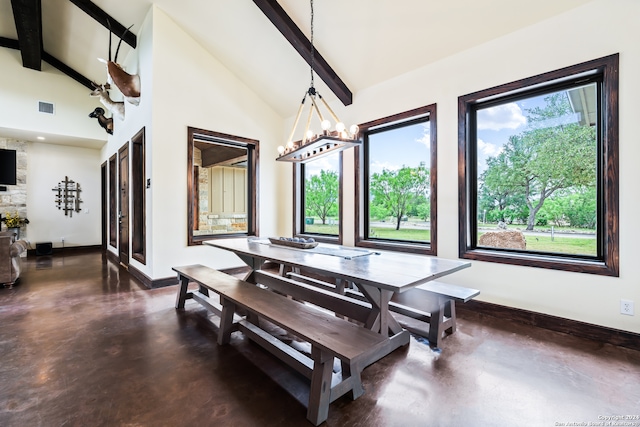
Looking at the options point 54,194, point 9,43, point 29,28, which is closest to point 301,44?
point 29,28

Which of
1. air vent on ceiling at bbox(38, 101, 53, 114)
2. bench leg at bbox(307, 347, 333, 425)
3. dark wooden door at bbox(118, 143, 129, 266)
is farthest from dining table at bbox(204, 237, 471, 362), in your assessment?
air vent on ceiling at bbox(38, 101, 53, 114)

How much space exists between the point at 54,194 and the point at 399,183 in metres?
8.46

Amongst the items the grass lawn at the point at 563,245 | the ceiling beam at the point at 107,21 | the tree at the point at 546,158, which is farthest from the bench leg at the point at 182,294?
the ceiling beam at the point at 107,21

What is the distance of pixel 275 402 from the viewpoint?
1.75 metres

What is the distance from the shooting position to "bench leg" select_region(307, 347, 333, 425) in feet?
5.19

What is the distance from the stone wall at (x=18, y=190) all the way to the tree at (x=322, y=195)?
Answer: 6921 millimetres

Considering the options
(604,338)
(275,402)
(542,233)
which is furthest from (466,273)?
(275,402)

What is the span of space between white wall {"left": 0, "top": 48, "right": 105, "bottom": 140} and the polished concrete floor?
5275 mm

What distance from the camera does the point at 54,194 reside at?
747 centimetres

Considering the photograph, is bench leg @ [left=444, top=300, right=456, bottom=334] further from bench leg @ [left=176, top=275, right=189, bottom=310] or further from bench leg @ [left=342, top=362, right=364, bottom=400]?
bench leg @ [left=176, top=275, right=189, bottom=310]

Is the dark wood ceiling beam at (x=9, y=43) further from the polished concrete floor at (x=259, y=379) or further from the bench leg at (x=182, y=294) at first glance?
the bench leg at (x=182, y=294)

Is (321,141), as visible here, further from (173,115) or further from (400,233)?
(173,115)

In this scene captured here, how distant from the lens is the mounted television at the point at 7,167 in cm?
632

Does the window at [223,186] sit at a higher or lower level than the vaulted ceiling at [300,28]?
lower
